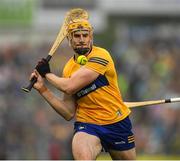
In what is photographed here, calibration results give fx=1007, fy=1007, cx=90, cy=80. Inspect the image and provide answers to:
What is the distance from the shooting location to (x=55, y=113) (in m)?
19.9

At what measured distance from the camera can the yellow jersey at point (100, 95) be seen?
1149cm

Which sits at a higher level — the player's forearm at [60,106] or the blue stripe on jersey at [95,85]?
the blue stripe on jersey at [95,85]

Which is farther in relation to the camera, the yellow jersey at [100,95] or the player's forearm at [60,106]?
the player's forearm at [60,106]

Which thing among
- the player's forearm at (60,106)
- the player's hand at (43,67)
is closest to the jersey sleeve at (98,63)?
Answer: the player's hand at (43,67)

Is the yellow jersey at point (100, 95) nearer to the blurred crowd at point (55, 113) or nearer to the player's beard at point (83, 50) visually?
the player's beard at point (83, 50)

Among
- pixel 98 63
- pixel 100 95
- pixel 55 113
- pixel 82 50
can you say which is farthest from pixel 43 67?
pixel 55 113

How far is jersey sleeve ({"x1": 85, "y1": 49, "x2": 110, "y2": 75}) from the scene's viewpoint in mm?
11430

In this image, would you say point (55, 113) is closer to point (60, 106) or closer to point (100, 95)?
point (60, 106)

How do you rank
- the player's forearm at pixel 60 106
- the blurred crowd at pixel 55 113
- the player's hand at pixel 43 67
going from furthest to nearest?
the blurred crowd at pixel 55 113
the player's forearm at pixel 60 106
the player's hand at pixel 43 67

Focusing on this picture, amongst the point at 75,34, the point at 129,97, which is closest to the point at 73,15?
the point at 75,34

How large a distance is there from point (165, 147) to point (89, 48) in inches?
338

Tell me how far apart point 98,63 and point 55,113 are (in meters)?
8.56

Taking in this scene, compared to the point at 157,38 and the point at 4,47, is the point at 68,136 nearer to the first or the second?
the point at 4,47

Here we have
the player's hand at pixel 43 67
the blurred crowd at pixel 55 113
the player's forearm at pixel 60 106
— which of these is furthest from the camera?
the blurred crowd at pixel 55 113
